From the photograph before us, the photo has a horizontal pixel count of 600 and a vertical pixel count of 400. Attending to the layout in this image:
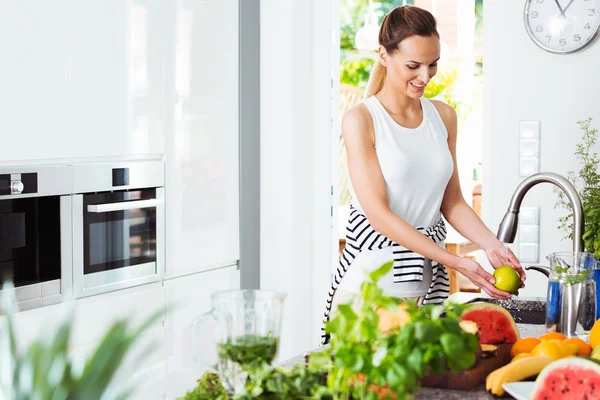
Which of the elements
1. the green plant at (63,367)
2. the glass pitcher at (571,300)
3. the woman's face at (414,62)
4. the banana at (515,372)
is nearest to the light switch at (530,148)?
the woman's face at (414,62)

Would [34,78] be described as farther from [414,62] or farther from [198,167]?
[414,62]

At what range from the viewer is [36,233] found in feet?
8.74

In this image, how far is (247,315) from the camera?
104 cm

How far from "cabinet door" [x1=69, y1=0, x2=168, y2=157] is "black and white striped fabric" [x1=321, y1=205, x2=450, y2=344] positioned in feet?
3.33

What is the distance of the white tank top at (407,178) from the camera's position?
2.29m

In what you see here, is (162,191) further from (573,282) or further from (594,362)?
(594,362)

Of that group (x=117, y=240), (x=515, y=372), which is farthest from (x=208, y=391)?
(x=117, y=240)

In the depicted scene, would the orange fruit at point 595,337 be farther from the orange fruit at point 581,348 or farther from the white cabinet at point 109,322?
the white cabinet at point 109,322

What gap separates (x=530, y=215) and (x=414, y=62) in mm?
1375

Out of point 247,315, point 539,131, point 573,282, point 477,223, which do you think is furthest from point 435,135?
point 247,315

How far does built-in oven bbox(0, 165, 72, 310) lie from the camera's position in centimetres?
253

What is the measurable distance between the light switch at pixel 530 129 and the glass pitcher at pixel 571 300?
184cm

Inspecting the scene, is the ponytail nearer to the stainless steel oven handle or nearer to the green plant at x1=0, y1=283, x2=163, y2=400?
the stainless steel oven handle

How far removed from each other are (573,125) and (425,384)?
92.2 inches
